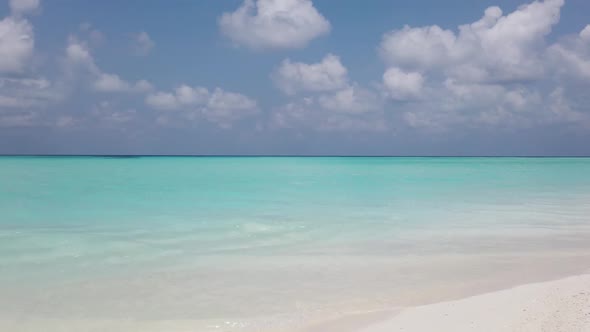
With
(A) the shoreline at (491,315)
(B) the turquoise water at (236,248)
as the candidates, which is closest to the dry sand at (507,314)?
(A) the shoreline at (491,315)

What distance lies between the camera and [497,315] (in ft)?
14.8

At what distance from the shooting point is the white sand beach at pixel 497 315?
4215mm

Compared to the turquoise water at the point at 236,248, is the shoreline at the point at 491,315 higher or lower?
higher

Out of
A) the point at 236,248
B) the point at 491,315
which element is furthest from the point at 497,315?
the point at 236,248

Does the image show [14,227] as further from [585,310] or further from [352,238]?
[585,310]

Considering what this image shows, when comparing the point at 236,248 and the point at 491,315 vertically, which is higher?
the point at 491,315

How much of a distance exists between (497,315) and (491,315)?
0.05 metres

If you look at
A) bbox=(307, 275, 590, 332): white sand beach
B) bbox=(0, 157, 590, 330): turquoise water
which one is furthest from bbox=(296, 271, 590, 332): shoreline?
bbox=(0, 157, 590, 330): turquoise water

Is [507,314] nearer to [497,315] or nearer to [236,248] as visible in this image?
[497,315]

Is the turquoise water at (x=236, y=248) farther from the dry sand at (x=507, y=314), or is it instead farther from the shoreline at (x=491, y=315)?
the dry sand at (x=507, y=314)

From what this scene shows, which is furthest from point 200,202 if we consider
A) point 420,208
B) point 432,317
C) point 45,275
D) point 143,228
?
point 432,317

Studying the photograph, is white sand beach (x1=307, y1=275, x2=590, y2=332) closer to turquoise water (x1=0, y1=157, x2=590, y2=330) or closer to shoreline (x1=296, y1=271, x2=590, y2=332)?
shoreline (x1=296, y1=271, x2=590, y2=332)

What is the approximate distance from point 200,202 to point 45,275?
9.54m

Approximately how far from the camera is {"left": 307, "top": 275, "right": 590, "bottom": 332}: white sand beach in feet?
13.8
